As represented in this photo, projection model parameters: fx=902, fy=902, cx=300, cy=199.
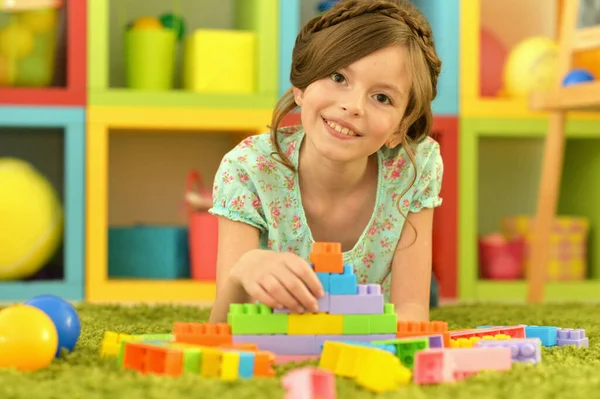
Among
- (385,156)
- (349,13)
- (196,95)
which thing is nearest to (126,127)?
(196,95)

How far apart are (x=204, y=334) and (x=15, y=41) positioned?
4.53ft

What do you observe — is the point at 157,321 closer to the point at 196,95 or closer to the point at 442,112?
the point at 196,95

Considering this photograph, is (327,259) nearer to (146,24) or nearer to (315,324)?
(315,324)

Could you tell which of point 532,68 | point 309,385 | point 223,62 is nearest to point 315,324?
point 309,385

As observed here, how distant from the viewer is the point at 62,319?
0.92 metres

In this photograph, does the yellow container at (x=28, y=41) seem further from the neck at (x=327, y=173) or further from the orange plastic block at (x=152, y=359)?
the orange plastic block at (x=152, y=359)

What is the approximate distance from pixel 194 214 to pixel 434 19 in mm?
763

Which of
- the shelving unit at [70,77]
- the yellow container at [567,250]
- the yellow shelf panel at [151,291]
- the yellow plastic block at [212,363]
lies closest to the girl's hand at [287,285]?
the yellow plastic block at [212,363]

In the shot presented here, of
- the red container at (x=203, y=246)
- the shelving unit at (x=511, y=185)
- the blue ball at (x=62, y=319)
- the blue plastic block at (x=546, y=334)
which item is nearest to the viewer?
the blue ball at (x=62, y=319)

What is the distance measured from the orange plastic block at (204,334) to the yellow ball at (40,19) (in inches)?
53.9

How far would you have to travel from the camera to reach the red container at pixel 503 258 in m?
2.24

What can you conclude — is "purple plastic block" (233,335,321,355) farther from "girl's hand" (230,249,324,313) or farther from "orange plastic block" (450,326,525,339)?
"orange plastic block" (450,326,525,339)

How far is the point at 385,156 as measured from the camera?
132 cm

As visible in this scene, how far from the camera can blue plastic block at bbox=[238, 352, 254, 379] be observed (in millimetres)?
737
